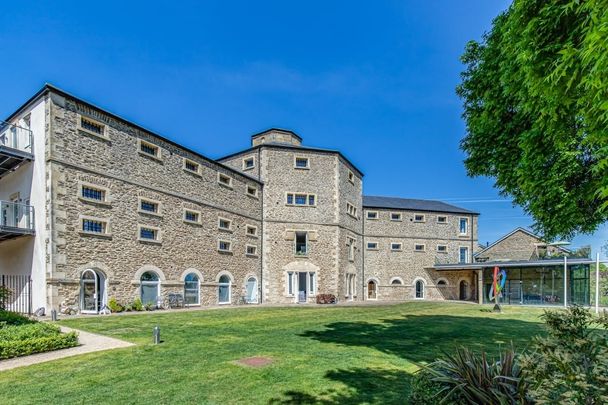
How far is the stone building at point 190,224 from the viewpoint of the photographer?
14.2 m

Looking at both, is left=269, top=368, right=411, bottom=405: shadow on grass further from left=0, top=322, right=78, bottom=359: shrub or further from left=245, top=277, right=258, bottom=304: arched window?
left=245, top=277, right=258, bottom=304: arched window

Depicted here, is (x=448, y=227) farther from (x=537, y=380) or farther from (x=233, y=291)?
(x=537, y=380)

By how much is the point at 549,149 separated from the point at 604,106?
14.7ft

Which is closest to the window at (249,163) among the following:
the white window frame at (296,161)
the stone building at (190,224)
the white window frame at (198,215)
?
the stone building at (190,224)

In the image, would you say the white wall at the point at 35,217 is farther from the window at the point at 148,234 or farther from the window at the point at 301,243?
the window at the point at 301,243

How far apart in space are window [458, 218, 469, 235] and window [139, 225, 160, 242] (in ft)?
101

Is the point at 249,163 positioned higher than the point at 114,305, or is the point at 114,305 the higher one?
the point at 249,163

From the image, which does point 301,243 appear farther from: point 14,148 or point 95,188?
point 14,148

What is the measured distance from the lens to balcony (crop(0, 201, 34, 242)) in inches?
536

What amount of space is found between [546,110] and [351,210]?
85.2ft

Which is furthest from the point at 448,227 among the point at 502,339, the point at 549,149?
the point at 549,149

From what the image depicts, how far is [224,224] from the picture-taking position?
73.6 feet

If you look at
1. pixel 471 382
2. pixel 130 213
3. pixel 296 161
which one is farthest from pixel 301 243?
pixel 471 382

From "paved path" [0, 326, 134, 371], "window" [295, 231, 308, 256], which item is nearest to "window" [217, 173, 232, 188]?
"window" [295, 231, 308, 256]
